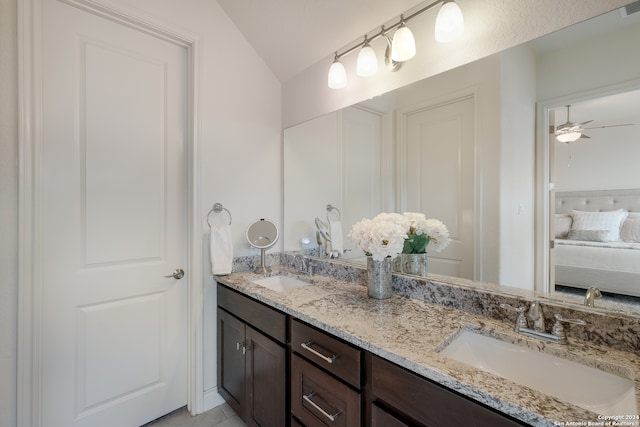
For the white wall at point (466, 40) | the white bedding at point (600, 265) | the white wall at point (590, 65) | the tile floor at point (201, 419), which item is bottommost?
the tile floor at point (201, 419)

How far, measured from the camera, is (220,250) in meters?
1.78

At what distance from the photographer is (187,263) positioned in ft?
5.89

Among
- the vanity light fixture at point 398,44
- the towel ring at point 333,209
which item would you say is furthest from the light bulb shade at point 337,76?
the towel ring at point 333,209

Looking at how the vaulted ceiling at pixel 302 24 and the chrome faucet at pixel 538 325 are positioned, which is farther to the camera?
the vaulted ceiling at pixel 302 24

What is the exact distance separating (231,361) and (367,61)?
6.05ft

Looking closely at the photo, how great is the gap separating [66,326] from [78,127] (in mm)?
997

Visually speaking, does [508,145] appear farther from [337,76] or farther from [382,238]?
[337,76]

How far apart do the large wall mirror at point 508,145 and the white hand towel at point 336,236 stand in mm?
277

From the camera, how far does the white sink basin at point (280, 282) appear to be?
72.4 inches

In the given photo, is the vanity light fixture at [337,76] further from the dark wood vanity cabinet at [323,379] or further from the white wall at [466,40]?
the dark wood vanity cabinet at [323,379]

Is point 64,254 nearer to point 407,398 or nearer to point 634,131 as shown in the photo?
point 407,398

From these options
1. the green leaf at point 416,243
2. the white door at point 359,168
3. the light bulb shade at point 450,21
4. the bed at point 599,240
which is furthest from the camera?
→ the white door at point 359,168

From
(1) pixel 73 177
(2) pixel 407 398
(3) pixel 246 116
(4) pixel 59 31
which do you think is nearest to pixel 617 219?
(2) pixel 407 398

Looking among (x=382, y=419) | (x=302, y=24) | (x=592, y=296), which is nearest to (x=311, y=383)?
(x=382, y=419)
